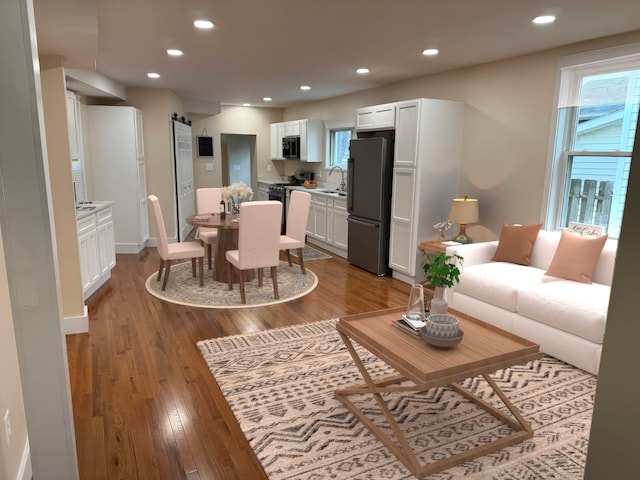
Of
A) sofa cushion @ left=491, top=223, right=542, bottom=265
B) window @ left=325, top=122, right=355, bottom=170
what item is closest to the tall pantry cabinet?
window @ left=325, top=122, right=355, bottom=170

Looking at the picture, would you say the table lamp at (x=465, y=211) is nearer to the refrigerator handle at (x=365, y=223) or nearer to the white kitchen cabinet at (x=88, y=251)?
the refrigerator handle at (x=365, y=223)

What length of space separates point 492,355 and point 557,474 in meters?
0.60

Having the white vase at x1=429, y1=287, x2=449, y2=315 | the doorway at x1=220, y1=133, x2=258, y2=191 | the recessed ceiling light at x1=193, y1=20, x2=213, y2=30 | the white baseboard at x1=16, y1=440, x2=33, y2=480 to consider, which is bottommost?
the white baseboard at x1=16, y1=440, x2=33, y2=480

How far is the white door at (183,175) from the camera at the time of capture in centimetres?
710

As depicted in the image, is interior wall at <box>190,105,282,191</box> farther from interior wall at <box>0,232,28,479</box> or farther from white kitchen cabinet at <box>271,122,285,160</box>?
interior wall at <box>0,232,28,479</box>

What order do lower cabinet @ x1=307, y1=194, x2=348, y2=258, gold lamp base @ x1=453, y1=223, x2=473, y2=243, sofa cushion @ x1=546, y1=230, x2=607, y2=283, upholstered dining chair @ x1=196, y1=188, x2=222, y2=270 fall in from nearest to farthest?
sofa cushion @ x1=546, y1=230, x2=607, y2=283
gold lamp base @ x1=453, y1=223, x2=473, y2=243
upholstered dining chair @ x1=196, y1=188, x2=222, y2=270
lower cabinet @ x1=307, y1=194, x2=348, y2=258

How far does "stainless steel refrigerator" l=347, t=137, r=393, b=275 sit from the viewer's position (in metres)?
5.27

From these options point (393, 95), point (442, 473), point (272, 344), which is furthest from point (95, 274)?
point (393, 95)

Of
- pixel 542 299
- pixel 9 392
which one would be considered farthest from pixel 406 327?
pixel 9 392

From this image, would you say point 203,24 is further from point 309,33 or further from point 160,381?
point 160,381

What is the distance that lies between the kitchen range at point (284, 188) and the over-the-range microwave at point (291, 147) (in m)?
0.40

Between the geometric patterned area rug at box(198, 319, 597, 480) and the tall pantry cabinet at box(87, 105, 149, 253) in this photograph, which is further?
the tall pantry cabinet at box(87, 105, 149, 253)

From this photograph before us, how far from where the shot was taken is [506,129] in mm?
4508

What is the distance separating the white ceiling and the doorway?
4.31 m
